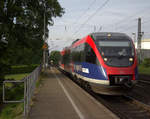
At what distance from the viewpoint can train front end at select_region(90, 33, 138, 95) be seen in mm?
9438

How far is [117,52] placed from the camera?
33.4ft

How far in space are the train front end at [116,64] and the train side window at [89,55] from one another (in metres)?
0.33

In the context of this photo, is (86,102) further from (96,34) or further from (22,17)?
(22,17)

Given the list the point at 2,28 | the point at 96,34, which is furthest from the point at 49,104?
the point at 2,28

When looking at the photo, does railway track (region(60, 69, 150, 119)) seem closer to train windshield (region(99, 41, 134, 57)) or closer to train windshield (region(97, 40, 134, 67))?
train windshield (region(97, 40, 134, 67))

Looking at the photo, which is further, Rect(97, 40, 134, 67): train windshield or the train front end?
Rect(97, 40, 134, 67): train windshield

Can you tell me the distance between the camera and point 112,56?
32.8 ft

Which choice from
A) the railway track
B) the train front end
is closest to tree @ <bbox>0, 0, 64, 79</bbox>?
the train front end

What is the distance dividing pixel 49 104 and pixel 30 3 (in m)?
15.0

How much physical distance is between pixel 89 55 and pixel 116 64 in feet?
5.53

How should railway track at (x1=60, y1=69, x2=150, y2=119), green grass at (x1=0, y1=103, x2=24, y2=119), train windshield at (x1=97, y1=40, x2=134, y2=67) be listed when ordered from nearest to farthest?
1. green grass at (x1=0, y1=103, x2=24, y2=119)
2. railway track at (x1=60, y1=69, x2=150, y2=119)
3. train windshield at (x1=97, y1=40, x2=134, y2=67)

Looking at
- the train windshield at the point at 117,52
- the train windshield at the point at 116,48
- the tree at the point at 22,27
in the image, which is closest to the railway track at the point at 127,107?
the train windshield at the point at 117,52

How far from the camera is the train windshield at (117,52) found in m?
9.85

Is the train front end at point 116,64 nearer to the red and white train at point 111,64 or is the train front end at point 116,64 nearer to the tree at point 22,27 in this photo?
the red and white train at point 111,64
